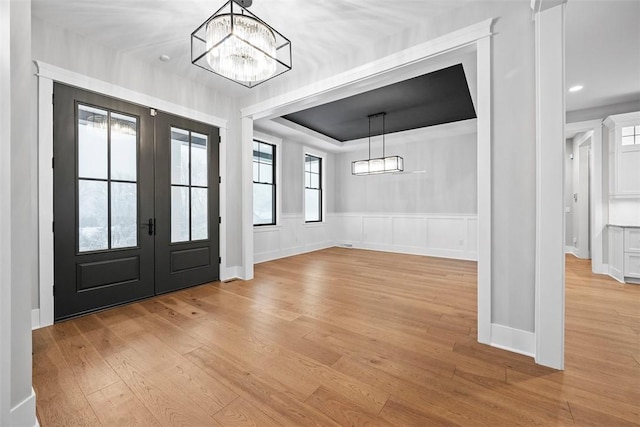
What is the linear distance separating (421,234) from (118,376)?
6.19 metres

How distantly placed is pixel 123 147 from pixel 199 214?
1250 millimetres

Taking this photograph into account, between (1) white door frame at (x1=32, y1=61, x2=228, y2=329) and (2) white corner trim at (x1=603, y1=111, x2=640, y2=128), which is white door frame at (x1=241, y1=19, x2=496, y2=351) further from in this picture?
(2) white corner trim at (x1=603, y1=111, x2=640, y2=128)

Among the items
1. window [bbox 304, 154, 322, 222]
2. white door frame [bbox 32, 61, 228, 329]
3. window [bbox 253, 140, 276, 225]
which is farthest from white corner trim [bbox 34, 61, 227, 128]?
window [bbox 304, 154, 322, 222]

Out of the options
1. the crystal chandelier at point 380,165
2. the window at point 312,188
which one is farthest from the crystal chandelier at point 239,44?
the window at point 312,188

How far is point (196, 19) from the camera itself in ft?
8.48

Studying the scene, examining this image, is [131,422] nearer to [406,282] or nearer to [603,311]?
[406,282]

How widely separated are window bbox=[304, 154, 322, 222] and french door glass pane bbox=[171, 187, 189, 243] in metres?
3.57

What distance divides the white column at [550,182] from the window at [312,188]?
547 centimetres

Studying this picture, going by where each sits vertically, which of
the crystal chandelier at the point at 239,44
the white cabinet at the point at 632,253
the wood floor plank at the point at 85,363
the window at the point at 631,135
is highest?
the crystal chandelier at the point at 239,44

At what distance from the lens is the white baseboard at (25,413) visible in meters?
1.23

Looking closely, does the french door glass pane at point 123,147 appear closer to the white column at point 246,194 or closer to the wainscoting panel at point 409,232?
the white column at point 246,194

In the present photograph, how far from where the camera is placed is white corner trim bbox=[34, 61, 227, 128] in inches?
104

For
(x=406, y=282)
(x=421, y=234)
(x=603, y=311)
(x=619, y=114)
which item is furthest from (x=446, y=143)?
(x=603, y=311)

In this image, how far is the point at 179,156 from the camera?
3.71 metres
